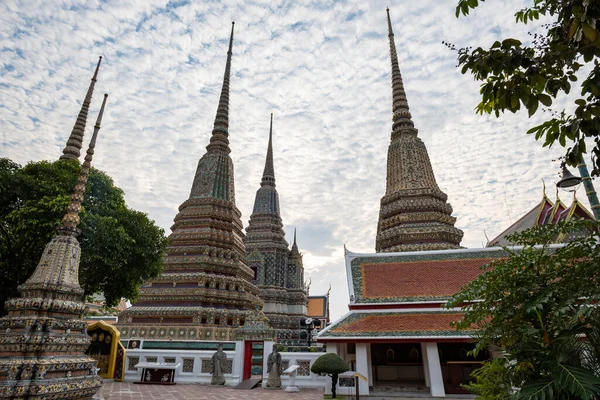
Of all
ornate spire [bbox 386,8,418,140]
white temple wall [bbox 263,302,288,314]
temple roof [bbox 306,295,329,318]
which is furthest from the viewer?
temple roof [bbox 306,295,329,318]

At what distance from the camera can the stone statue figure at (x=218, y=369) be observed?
12.3 meters

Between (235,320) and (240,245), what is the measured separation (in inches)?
214

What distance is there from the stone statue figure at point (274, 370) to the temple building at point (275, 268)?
694 inches

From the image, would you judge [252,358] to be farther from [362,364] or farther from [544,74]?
[544,74]

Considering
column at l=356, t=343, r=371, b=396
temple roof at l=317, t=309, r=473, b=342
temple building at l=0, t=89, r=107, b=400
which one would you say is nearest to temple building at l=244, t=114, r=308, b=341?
temple roof at l=317, t=309, r=473, b=342

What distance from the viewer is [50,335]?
20.9ft

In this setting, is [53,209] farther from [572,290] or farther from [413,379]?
[413,379]

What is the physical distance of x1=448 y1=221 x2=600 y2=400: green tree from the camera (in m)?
3.73

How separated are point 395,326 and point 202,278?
11211 millimetres

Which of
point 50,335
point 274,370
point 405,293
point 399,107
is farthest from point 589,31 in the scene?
point 399,107

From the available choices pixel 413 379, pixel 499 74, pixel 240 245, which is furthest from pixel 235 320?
pixel 499 74

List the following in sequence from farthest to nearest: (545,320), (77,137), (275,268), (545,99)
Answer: (275,268)
(77,137)
(545,320)
(545,99)

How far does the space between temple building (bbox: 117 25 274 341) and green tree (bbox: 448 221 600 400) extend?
34.5ft

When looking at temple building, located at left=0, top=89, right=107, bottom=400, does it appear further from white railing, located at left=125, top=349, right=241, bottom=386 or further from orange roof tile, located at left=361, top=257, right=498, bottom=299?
orange roof tile, located at left=361, top=257, right=498, bottom=299
